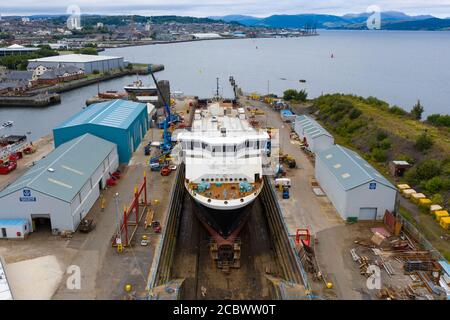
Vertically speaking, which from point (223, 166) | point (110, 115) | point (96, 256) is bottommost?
point (96, 256)

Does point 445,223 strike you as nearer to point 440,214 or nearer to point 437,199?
point 440,214

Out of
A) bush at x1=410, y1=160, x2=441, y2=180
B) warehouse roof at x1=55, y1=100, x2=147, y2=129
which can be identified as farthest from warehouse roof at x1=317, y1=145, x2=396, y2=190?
warehouse roof at x1=55, y1=100, x2=147, y2=129

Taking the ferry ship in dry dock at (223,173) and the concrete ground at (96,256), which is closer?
the concrete ground at (96,256)

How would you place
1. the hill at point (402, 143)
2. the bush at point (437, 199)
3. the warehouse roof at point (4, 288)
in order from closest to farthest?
1. the warehouse roof at point (4, 288)
2. the hill at point (402, 143)
3. the bush at point (437, 199)

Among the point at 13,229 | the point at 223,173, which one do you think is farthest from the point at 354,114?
the point at 13,229

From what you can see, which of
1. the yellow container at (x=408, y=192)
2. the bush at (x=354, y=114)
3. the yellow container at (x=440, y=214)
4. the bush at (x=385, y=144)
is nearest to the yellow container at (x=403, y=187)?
the yellow container at (x=408, y=192)

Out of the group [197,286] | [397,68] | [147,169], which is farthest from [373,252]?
[397,68]

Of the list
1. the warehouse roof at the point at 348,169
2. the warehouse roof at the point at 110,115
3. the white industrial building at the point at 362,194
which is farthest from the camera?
the warehouse roof at the point at 110,115

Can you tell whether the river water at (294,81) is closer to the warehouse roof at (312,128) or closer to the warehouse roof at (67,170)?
the warehouse roof at (67,170)

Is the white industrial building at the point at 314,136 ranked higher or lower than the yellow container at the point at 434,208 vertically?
higher
